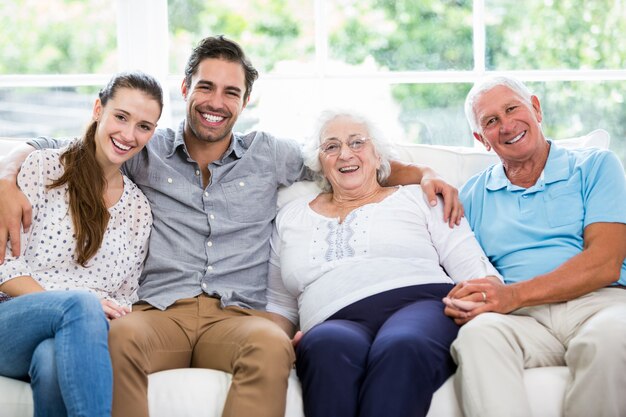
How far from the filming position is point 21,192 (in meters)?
2.16

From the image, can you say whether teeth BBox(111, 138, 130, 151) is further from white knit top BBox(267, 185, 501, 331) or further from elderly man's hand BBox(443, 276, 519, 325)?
elderly man's hand BBox(443, 276, 519, 325)

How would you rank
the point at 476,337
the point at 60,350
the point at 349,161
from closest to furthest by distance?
the point at 60,350 → the point at 476,337 → the point at 349,161

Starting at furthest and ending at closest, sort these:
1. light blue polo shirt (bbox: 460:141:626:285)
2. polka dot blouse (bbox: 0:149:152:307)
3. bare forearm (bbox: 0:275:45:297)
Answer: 1. light blue polo shirt (bbox: 460:141:626:285)
2. polka dot blouse (bbox: 0:149:152:307)
3. bare forearm (bbox: 0:275:45:297)

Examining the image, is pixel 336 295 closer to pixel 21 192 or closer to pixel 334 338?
pixel 334 338

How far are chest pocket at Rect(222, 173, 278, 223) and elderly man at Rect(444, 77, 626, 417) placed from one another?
0.64 meters

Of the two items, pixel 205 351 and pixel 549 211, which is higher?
pixel 549 211

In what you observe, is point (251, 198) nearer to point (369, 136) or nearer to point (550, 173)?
point (369, 136)

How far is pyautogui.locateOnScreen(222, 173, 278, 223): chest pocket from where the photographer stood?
246cm

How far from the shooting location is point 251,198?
2.49m

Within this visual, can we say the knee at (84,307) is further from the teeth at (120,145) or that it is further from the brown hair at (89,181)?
the teeth at (120,145)

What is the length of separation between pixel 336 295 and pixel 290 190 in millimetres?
519

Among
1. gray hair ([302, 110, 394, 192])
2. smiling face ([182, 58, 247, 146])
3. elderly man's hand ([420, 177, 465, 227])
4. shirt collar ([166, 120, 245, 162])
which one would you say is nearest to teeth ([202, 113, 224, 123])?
smiling face ([182, 58, 247, 146])

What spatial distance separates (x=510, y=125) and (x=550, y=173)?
7.7 inches

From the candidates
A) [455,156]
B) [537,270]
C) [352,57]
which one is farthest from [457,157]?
[352,57]
